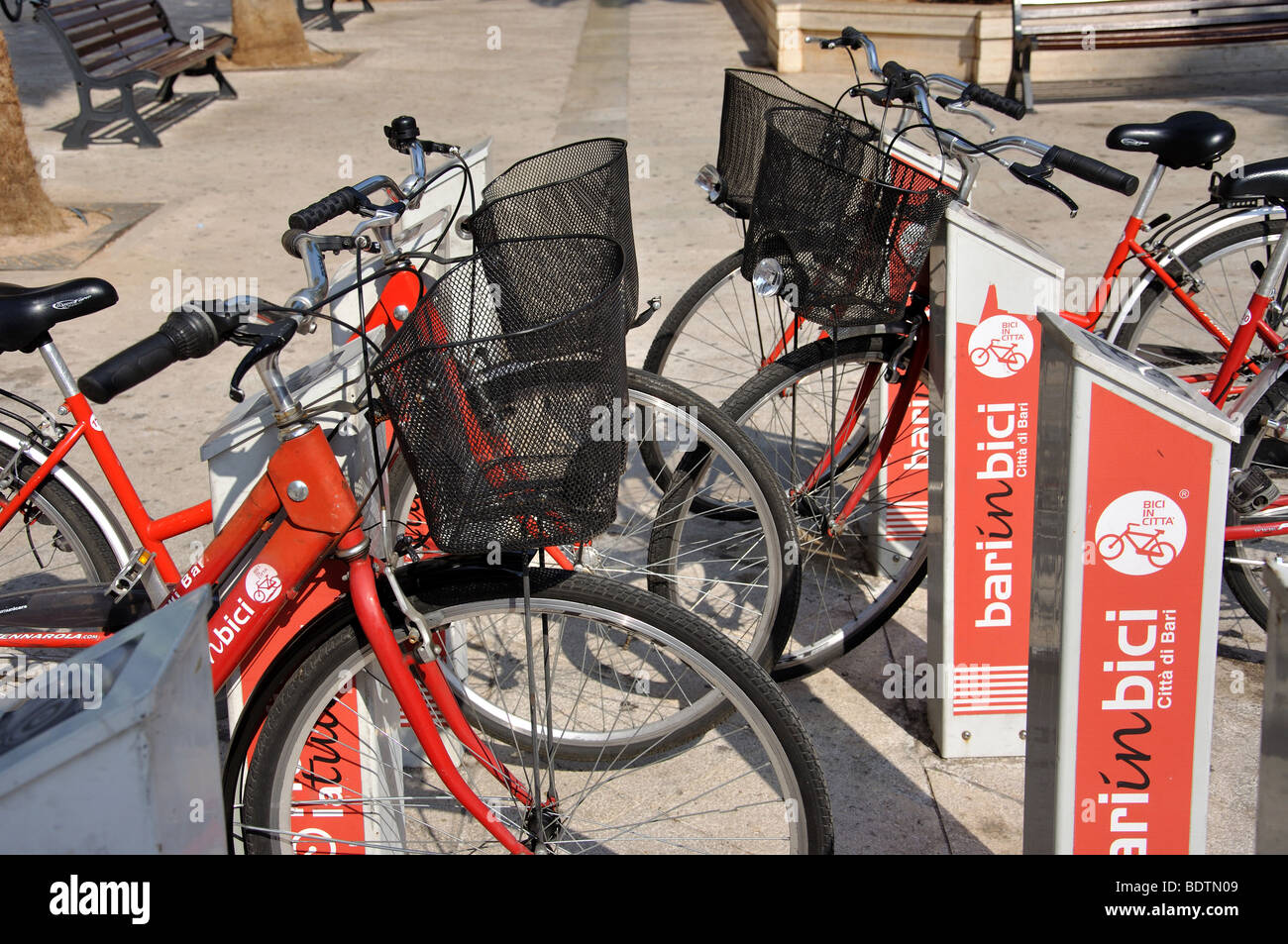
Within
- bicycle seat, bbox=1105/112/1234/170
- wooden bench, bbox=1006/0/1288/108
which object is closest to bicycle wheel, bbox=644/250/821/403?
bicycle seat, bbox=1105/112/1234/170

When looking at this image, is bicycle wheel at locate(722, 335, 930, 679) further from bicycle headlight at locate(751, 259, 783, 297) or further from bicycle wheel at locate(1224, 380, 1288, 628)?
bicycle wheel at locate(1224, 380, 1288, 628)

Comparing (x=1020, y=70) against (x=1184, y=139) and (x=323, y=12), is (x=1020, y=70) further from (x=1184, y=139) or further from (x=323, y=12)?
(x=323, y=12)

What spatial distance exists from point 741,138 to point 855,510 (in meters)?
1.16

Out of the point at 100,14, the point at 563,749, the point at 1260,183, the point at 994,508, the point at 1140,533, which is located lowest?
the point at 563,749

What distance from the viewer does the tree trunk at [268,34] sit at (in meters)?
11.6

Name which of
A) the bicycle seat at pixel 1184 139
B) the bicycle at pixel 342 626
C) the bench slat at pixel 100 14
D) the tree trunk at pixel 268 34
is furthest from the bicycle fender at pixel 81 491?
the tree trunk at pixel 268 34

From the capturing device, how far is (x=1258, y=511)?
11.4 feet

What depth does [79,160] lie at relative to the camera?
339 inches

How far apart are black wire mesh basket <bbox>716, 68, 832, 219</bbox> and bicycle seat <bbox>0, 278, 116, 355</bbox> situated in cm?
182

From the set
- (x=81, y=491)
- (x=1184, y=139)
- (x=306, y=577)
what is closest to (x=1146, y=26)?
(x=1184, y=139)

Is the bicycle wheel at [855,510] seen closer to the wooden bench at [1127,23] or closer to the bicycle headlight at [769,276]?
the bicycle headlight at [769,276]

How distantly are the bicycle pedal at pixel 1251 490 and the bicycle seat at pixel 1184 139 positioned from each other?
0.89 metres
